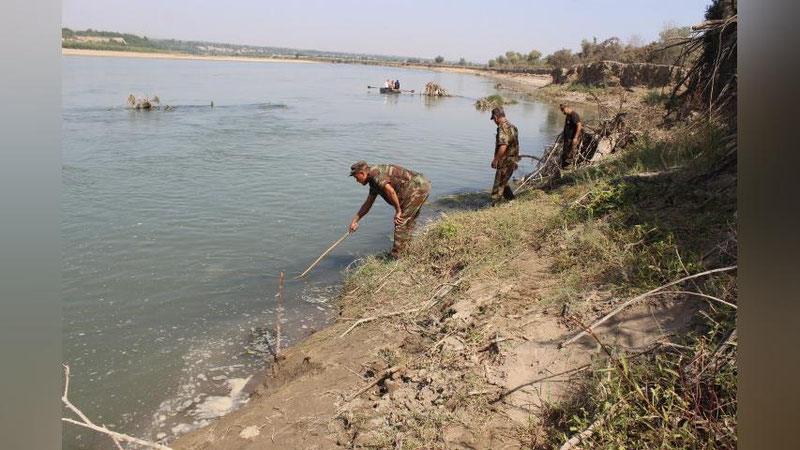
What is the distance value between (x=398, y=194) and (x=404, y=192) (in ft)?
0.27

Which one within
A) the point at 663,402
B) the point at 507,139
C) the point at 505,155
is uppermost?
the point at 507,139

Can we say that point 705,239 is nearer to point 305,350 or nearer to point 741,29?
point 305,350

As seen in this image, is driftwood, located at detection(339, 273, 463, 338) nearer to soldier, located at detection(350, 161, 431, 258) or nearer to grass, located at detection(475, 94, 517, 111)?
soldier, located at detection(350, 161, 431, 258)

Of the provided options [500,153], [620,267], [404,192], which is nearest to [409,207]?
[404,192]

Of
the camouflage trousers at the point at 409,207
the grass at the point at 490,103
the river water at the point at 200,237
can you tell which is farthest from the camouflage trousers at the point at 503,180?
the grass at the point at 490,103

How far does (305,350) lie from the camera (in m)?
5.45

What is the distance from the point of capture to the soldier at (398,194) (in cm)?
677

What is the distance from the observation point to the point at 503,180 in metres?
8.96

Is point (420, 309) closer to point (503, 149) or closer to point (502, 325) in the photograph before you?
point (502, 325)

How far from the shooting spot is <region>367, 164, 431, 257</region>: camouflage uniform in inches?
272

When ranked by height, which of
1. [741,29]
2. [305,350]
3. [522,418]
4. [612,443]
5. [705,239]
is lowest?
[305,350]

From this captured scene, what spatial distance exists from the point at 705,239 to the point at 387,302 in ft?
10.2

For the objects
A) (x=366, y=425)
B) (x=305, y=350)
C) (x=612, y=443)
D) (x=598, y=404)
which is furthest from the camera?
(x=305, y=350)

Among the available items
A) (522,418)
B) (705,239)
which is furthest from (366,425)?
(705,239)
